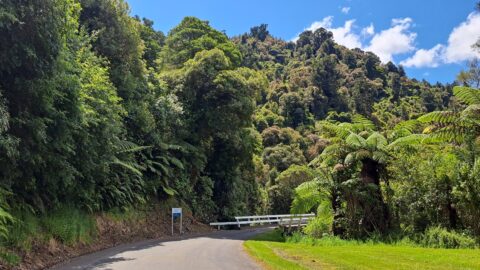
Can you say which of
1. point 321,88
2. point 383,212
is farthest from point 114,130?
point 321,88

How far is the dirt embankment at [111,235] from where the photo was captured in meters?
12.4

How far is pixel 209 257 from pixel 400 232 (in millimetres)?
9598

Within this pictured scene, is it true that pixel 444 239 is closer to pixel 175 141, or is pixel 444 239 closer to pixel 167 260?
pixel 167 260

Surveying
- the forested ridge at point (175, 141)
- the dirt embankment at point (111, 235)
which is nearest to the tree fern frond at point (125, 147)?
the forested ridge at point (175, 141)

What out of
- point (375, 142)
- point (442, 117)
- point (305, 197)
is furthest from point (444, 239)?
point (305, 197)

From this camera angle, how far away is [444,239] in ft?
54.7

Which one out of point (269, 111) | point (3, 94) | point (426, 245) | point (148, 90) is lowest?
point (426, 245)

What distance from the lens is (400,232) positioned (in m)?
19.2

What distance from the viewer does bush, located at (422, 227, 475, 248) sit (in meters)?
16.0

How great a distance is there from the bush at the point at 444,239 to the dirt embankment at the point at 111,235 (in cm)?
1245

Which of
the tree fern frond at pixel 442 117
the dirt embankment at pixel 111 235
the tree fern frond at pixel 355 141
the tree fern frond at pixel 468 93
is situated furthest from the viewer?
the tree fern frond at pixel 355 141

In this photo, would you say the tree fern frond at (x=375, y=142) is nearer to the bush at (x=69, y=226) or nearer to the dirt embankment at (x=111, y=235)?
the dirt embankment at (x=111, y=235)

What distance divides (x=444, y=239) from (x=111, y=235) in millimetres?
13395

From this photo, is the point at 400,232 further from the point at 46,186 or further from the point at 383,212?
the point at 46,186
